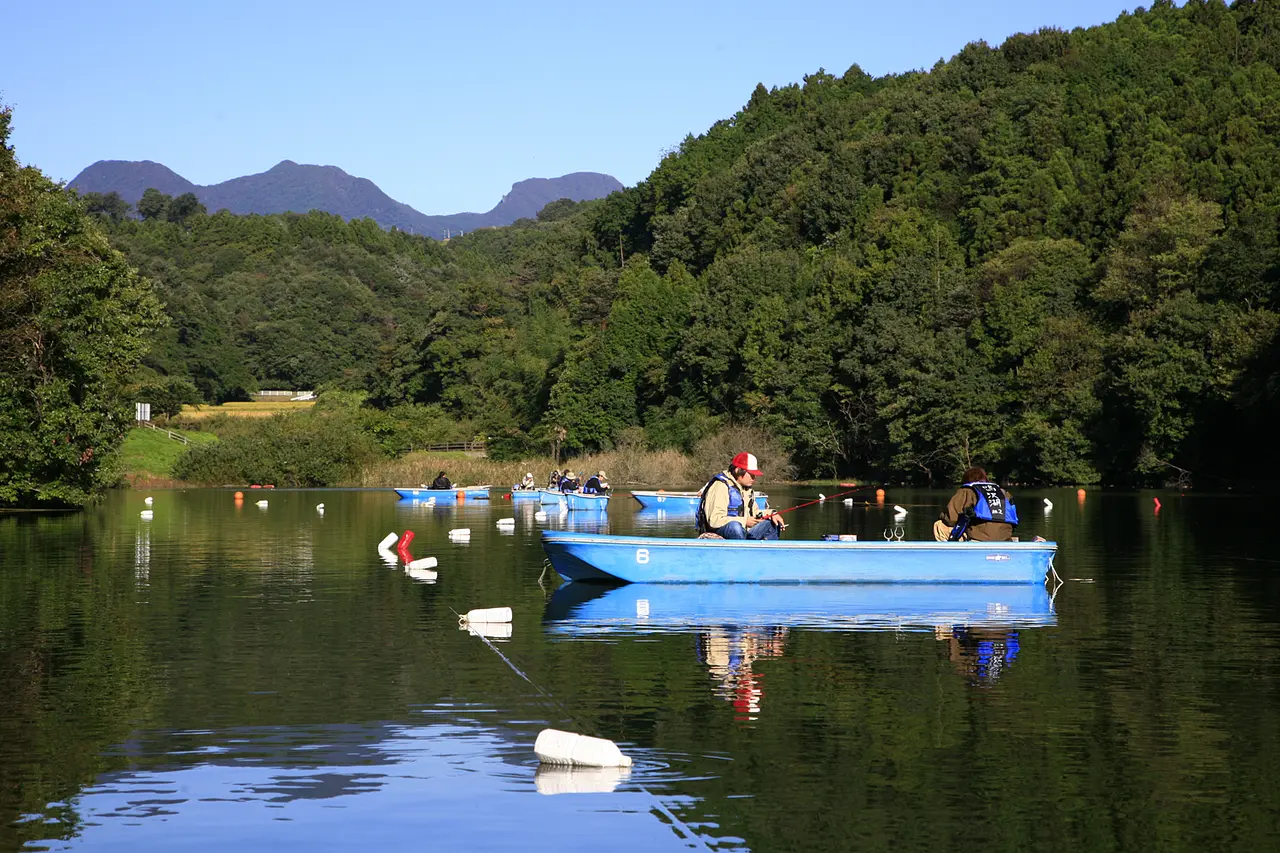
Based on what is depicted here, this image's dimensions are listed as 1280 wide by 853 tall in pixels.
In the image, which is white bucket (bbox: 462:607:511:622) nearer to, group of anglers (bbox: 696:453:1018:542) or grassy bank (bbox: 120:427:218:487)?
group of anglers (bbox: 696:453:1018:542)

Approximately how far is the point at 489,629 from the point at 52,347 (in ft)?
104

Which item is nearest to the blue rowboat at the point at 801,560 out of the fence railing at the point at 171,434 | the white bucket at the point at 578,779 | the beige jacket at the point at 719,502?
the beige jacket at the point at 719,502

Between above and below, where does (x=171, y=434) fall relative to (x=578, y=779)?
above

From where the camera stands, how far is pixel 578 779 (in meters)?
11.0

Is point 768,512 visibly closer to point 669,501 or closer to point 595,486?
point 669,501

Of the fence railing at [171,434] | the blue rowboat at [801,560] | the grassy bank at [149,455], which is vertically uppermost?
the fence railing at [171,434]

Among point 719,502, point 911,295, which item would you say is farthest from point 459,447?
point 719,502

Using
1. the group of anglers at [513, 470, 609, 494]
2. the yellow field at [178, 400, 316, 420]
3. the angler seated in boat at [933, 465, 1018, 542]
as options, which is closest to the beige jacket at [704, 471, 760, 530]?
the angler seated in boat at [933, 465, 1018, 542]

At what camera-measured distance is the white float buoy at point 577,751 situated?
11.2 metres

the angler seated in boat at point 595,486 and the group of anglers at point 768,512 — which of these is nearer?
the group of anglers at point 768,512

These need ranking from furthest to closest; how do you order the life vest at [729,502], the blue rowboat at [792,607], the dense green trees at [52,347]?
the dense green trees at [52,347] → the life vest at [729,502] → the blue rowboat at [792,607]

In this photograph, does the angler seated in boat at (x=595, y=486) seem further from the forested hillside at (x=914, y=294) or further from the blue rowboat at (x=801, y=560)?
the blue rowboat at (x=801, y=560)

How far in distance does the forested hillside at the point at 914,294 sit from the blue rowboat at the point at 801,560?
4321 centimetres

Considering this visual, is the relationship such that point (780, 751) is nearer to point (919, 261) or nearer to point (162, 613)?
point (162, 613)
